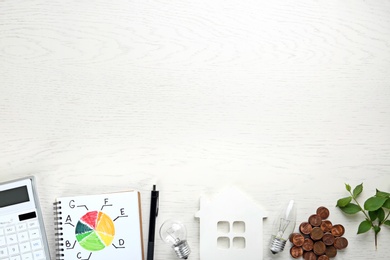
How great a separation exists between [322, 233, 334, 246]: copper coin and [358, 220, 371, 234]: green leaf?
7 centimetres

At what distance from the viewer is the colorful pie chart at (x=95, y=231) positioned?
1.22 m

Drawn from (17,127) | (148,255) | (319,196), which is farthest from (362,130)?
(17,127)

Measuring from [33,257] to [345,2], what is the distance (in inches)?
37.4

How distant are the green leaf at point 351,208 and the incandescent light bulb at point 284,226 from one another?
0.39ft

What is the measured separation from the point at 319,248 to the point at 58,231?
61 cm

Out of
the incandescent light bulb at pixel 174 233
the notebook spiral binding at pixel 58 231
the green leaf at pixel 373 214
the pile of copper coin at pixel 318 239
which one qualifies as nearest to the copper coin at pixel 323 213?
the pile of copper coin at pixel 318 239

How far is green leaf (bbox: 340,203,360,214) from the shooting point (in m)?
1.24

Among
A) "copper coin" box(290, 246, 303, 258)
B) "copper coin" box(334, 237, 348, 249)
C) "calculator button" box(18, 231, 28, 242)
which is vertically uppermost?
"calculator button" box(18, 231, 28, 242)

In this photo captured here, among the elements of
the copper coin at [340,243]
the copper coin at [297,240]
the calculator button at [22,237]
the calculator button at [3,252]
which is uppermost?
the calculator button at [22,237]

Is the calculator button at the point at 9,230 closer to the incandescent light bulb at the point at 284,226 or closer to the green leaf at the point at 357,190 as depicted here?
the incandescent light bulb at the point at 284,226

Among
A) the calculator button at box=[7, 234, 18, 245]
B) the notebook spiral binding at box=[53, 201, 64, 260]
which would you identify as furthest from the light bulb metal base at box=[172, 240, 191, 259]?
the calculator button at box=[7, 234, 18, 245]

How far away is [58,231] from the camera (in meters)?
1.23

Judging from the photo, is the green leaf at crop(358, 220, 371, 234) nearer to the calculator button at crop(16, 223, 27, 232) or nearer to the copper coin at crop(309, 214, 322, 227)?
the copper coin at crop(309, 214, 322, 227)

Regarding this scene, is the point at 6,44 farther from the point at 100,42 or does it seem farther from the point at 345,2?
the point at 345,2
